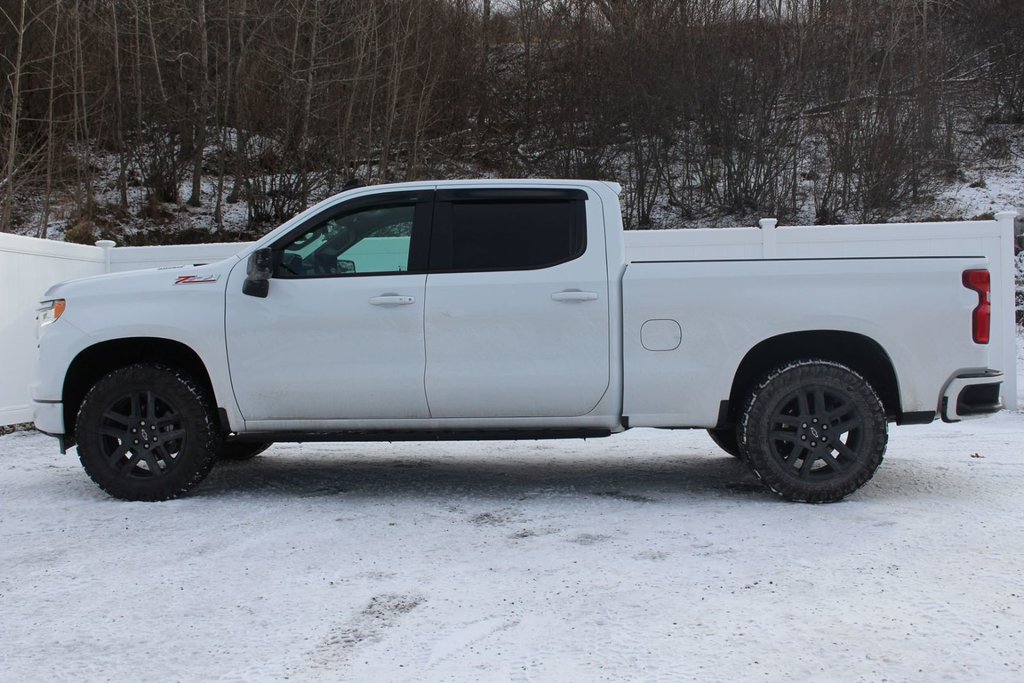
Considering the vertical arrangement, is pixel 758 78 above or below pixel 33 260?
above

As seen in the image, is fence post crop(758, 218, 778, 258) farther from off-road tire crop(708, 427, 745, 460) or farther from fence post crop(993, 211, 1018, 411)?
off-road tire crop(708, 427, 745, 460)

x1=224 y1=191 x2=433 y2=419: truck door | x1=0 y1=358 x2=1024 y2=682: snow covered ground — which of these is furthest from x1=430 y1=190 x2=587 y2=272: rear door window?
x1=0 y1=358 x2=1024 y2=682: snow covered ground

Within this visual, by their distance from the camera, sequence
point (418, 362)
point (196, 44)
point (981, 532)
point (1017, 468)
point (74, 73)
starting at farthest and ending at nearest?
point (196, 44), point (74, 73), point (1017, 468), point (418, 362), point (981, 532)

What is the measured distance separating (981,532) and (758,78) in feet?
56.2

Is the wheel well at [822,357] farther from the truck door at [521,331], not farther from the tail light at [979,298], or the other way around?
the truck door at [521,331]

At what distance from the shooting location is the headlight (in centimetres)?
640

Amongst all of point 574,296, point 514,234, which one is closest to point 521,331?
point 574,296

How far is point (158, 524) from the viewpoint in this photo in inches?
224

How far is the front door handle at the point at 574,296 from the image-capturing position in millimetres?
6008

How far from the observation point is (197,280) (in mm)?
6301

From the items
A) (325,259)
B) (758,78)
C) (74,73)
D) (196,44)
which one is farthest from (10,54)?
(325,259)

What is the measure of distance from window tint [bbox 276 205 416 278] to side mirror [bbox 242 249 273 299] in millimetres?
119

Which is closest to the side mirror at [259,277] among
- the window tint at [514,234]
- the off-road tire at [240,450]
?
the window tint at [514,234]

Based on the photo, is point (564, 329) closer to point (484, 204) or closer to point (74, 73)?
point (484, 204)
